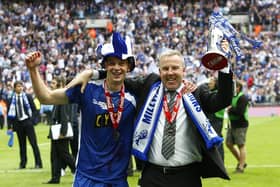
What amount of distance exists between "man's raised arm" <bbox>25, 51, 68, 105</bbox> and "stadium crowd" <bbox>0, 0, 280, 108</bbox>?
111 feet

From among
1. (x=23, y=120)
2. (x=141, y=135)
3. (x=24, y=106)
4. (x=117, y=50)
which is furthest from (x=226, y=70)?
(x=24, y=106)

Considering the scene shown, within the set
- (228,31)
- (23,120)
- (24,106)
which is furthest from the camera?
(24,106)

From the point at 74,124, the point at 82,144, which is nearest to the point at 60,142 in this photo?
the point at 74,124

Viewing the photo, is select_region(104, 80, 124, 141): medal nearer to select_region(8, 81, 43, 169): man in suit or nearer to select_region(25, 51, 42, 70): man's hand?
select_region(25, 51, 42, 70): man's hand

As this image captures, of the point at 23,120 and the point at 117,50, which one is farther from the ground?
the point at 117,50

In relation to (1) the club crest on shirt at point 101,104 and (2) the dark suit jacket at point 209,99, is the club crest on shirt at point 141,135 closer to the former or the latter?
(2) the dark suit jacket at point 209,99

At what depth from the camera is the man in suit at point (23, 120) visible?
16.7 m

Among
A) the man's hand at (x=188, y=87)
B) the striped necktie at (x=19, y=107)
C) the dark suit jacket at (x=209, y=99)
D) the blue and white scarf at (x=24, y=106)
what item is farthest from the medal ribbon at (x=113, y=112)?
the blue and white scarf at (x=24, y=106)

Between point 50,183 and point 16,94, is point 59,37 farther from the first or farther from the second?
point 50,183

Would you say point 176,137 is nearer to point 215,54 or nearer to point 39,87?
point 215,54

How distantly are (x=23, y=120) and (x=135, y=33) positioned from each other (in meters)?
33.1

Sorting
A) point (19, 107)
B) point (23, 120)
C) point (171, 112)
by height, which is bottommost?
point (23, 120)

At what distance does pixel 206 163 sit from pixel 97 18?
4663cm

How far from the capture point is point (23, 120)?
16.8m
